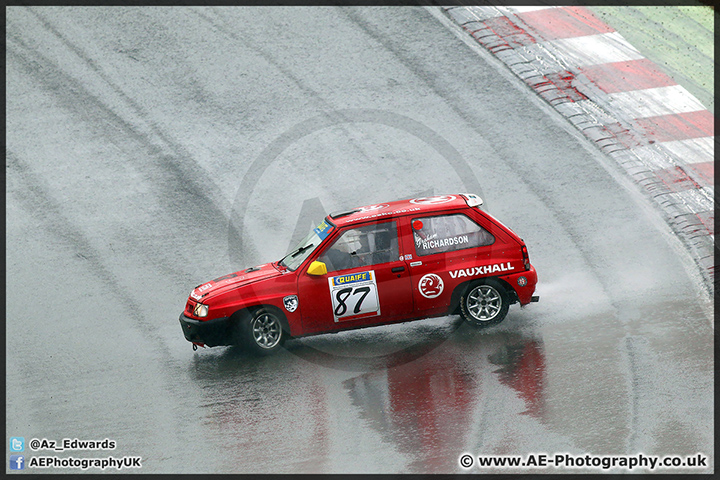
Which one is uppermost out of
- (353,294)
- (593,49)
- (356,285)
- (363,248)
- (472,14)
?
(472,14)

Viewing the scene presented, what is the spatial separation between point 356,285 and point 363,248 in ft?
1.57

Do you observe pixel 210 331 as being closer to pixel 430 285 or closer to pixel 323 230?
pixel 323 230

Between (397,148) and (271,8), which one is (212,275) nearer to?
(397,148)

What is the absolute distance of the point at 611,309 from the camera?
10.3m

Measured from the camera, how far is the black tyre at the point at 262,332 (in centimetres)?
971

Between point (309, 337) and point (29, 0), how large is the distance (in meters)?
12.9

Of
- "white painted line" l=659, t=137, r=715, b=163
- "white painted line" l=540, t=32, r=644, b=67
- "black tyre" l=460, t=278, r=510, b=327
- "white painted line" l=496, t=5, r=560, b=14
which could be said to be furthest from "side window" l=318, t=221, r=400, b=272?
"white painted line" l=496, t=5, r=560, b=14

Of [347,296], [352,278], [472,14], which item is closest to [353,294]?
[347,296]

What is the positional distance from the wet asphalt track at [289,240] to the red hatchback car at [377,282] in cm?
35

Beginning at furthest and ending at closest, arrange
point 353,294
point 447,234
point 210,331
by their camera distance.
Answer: point 447,234
point 353,294
point 210,331

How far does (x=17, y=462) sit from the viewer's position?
25.8ft

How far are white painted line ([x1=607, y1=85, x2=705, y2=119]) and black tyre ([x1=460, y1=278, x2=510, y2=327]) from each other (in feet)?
19.9

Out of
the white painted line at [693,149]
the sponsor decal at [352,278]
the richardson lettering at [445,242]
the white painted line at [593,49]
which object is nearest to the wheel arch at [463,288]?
the richardson lettering at [445,242]

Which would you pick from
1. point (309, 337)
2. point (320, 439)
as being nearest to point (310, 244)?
point (309, 337)
